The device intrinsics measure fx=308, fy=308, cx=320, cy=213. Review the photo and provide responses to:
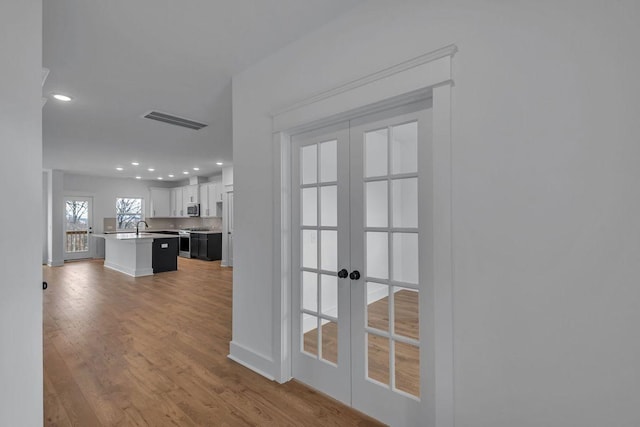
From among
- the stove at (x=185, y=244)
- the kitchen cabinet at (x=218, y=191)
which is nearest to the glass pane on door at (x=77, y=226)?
the stove at (x=185, y=244)

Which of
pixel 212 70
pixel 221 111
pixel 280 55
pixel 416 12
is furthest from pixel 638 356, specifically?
pixel 221 111

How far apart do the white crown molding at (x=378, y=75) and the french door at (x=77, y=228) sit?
10.2m

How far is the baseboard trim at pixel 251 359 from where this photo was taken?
8.36 feet

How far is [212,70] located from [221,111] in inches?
44.7

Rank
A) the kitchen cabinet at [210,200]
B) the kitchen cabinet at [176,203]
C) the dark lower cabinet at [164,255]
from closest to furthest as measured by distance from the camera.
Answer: the dark lower cabinet at [164,255] < the kitchen cabinet at [210,200] < the kitchen cabinet at [176,203]

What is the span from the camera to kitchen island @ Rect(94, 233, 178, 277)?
696 centimetres

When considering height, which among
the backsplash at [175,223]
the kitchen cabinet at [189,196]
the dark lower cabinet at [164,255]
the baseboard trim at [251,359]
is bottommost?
the baseboard trim at [251,359]

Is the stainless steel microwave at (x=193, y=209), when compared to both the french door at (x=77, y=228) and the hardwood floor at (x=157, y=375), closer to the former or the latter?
the french door at (x=77, y=228)

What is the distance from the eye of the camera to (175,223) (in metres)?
11.7

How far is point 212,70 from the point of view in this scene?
282cm

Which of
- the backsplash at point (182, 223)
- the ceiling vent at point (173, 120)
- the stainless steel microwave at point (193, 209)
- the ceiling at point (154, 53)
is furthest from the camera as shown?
the backsplash at point (182, 223)

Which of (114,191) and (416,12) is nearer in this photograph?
(416,12)

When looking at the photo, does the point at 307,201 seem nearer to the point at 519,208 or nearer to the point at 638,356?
the point at 519,208

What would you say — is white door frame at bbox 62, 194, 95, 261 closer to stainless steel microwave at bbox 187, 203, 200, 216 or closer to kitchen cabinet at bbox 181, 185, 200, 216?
kitchen cabinet at bbox 181, 185, 200, 216
